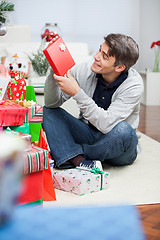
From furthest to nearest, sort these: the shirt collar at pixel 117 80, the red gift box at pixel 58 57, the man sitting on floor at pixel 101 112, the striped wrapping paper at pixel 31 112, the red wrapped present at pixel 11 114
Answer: the shirt collar at pixel 117 80 < the man sitting on floor at pixel 101 112 < the red gift box at pixel 58 57 < the striped wrapping paper at pixel 31 112 < the red wrapped present at pixel 11 114

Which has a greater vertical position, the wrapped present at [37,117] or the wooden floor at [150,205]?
the wrapped present at [37,117]

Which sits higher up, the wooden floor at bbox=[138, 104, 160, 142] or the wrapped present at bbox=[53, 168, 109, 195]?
the wrapped present at bbox=[53, 168, 109, 195]

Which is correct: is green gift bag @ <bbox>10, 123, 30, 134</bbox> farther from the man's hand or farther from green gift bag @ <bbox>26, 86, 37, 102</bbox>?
green gift bag @ <bbox>26, 86, 37, 102</bbox>

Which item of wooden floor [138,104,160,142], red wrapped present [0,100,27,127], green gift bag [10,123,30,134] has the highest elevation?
red wrapped present [0,100,27,127]

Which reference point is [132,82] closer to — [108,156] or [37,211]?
[108,156]

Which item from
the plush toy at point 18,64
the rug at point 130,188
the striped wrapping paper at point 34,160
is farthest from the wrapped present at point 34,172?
the plush toy at point 18,64

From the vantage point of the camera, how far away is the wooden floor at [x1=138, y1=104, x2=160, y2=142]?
3.11 m

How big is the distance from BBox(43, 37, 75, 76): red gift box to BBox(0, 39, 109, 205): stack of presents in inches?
0.8

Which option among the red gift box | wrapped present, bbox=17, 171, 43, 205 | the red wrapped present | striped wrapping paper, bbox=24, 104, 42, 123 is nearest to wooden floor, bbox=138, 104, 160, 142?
the red gift box

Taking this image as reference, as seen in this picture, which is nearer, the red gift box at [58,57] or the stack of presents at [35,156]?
the stack of presents at [35,156]

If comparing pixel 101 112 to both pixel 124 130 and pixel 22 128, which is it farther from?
pixel 22 128

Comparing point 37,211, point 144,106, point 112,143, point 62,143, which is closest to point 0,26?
point 62,143

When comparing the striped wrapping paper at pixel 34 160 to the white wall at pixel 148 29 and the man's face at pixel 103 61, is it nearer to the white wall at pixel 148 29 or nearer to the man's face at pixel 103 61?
the man's face at pixel 103 61

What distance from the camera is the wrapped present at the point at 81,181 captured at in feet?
5.58
